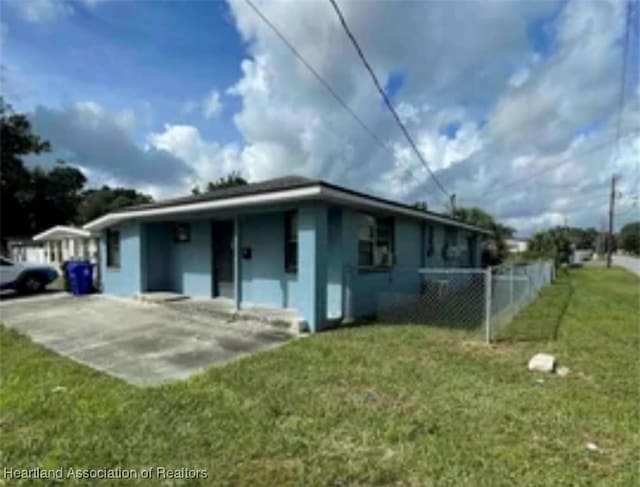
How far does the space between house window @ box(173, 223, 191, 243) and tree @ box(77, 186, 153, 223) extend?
3895cm

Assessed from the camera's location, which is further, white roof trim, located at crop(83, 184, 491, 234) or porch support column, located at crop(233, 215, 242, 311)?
porch support column, located at crop(233, 215, 242, 311)

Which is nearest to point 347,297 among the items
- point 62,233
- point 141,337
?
point 141,337

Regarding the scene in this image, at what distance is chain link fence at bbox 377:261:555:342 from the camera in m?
8.96

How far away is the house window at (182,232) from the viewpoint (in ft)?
42.3

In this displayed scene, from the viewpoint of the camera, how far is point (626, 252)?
391ft

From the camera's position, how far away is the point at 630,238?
114m

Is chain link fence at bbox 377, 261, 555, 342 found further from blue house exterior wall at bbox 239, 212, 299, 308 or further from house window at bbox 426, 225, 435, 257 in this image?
blue house exterior wall at bbox 239, 212, 299, 308

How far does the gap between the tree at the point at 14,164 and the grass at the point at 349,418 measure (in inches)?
1192

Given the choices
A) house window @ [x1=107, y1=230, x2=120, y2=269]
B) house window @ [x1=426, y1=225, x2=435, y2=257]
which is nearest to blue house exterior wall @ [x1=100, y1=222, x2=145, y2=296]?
house window @ [x1=107, y1=230, x2=120, y2=269]

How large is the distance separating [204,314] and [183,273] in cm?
310

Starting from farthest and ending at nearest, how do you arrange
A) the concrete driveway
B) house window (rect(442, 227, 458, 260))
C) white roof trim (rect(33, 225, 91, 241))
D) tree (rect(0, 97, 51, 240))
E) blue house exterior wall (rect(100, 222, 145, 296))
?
tree (rect(0, 97, 51, 240)), white roof trim (rect(33, 225, 91, 241)), house window (rect(442, 227, 458, 260)), blue house exterior wall (rect(100, 222, 145, 296)), the concrete driveway

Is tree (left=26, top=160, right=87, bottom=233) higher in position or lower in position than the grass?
higher

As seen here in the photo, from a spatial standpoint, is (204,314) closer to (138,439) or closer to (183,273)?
(183,273)

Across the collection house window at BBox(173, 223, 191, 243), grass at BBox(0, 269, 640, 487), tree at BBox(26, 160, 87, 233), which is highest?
tree at BBox(26, 160, 87, 233)
